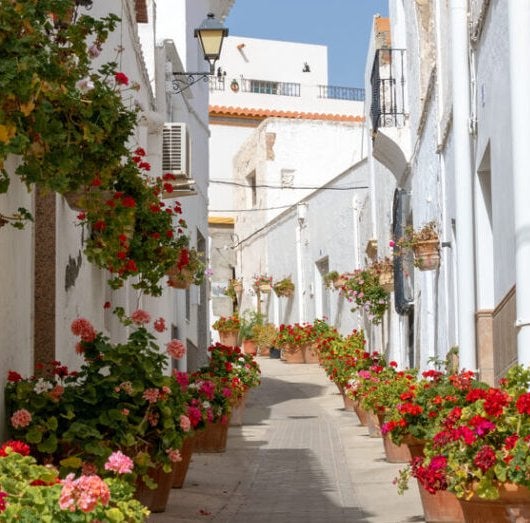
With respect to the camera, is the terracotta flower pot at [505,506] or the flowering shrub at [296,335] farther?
the flowering shrub at [296,335]

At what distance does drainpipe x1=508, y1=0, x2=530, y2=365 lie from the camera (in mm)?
7070

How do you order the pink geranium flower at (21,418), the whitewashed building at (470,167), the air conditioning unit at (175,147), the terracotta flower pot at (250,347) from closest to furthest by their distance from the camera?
the pink geranium flower at (21,418)
the whitewashed building at (470,167)
the air conditioning unit at (175,147)
the terracotta flower pot at (250,347)

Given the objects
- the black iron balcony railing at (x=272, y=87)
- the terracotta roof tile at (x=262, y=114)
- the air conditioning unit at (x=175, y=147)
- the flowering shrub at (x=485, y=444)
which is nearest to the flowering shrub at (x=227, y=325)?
the terracotta roof tile at (x=262, y=114)

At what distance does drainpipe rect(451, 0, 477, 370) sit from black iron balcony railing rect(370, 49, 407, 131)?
18.0 ft

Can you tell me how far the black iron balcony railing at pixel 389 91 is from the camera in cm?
1590

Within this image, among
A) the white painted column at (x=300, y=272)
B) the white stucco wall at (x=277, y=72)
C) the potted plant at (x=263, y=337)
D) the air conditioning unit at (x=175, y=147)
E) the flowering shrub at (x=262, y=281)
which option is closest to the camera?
the air conditioning unit at (x=175, y=147)

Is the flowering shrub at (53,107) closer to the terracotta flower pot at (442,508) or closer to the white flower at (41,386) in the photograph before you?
the white flower at (41,386)

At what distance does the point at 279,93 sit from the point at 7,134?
1482 inches

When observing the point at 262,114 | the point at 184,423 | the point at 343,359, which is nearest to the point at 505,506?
the point at 184,423

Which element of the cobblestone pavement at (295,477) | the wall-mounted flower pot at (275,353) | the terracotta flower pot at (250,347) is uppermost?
the terracotta flower pot at (250,347)

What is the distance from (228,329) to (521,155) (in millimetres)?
21369

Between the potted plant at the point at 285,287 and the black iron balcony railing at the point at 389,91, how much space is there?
1252 centimetres

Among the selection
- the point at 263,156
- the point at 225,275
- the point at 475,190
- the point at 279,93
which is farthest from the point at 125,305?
the point at 279,93

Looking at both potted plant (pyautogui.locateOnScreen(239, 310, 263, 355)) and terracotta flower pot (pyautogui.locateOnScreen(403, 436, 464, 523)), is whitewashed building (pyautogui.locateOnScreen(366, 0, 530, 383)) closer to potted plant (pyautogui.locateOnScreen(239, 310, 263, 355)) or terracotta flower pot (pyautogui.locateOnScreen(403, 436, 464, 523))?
terracotta flower pot (pyautogui.locateOnScreen(403, 436, 464, 523))
